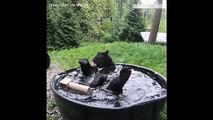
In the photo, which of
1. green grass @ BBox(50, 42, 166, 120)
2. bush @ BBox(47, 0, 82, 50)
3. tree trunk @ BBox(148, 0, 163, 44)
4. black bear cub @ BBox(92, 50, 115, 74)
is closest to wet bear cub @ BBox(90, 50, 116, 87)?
black bear cub @ BBox(92, 50, 115, 74)

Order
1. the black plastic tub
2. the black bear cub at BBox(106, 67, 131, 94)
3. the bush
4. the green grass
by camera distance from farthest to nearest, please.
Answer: the green grass < the bush < the black bear cub at BBox(106, 67, 131, 94) < the black plastic tub

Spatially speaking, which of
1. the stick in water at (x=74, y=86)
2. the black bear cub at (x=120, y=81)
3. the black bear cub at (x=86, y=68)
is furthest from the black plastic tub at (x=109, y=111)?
the black bear cub at (x=86, y=68)

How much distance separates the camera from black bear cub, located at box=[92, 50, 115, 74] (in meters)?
2.37

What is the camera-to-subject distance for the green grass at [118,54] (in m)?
2.61

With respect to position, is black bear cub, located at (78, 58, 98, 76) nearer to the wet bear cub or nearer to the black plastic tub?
the wet bear cub

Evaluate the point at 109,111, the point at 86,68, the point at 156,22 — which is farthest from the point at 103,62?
the point at 109,111

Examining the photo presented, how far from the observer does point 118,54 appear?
9.79 feet

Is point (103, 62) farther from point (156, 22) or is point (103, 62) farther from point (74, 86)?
point (156, 22)

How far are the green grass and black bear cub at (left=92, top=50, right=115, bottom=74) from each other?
191mm

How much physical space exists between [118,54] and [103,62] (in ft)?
2.12
